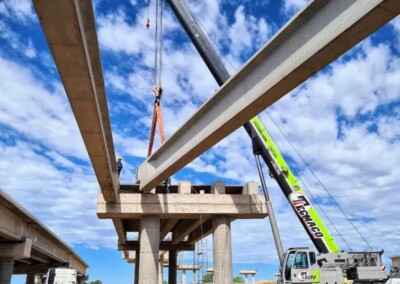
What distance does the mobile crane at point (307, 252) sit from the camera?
49.7 feet

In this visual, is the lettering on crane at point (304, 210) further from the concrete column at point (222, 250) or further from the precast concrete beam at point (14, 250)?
the precast concrete beam at point (14, 250)

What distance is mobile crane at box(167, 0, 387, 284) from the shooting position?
15.1 metres

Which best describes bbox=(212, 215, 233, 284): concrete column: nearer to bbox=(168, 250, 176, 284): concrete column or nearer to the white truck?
the white truck

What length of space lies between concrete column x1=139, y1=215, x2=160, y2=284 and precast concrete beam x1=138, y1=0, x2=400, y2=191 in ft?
24.2

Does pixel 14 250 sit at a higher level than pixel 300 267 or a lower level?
higher

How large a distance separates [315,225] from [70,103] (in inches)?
417

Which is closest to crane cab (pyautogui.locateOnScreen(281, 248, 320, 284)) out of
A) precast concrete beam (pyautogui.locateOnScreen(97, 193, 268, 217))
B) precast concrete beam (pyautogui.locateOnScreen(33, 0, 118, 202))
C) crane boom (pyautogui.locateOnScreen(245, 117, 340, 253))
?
crane boom (pyautogui.locateOnScreen(245, 117, 340, 253))

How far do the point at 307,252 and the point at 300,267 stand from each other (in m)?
0.60

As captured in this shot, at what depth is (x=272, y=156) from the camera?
1844cm

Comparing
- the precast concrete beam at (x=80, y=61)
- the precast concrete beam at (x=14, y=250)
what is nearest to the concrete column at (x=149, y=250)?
the precast concrete beam at (x=80, y=61)

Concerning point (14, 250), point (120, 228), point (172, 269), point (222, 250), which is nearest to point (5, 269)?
point (14, 250)

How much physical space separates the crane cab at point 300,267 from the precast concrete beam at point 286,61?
5160 millimetres

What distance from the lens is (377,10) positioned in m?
8.37

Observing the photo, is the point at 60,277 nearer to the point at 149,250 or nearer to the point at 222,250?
the point at 149,250
